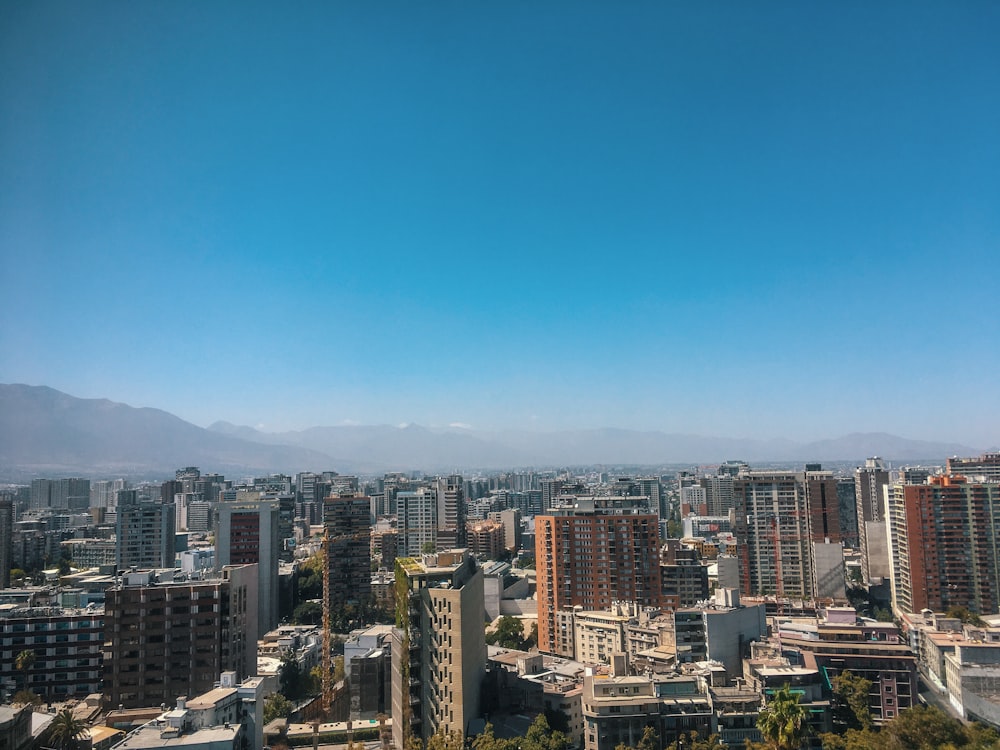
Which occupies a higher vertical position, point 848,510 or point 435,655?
point 435,655

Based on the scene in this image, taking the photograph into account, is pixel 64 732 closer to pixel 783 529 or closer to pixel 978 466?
pixel 783 529

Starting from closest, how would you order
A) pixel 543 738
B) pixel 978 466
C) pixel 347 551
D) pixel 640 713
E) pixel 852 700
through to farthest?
pixel 543 738, pixel 640 713, pixel 852 700, pixel 347 551, pixel 978 466

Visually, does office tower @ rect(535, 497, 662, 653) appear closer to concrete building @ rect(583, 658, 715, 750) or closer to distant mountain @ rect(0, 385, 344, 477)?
concrete building @ rect(583, 658, 715, 750)

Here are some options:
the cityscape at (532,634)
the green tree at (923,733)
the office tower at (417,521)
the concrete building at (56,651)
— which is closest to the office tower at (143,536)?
the cityscape at (532,634)

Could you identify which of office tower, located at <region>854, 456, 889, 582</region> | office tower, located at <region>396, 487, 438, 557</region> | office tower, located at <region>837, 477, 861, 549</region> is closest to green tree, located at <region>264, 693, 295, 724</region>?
office tower, located at <region>396, 487, 438, 557</region>

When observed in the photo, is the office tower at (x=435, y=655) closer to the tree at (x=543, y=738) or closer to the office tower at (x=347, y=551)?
the tree at (x=543, y=738)

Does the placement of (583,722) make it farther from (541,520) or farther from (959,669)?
(541,520)

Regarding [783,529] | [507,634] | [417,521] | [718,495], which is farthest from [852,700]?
[718,495]

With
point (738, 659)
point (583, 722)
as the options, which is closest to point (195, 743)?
point (583, 722)
